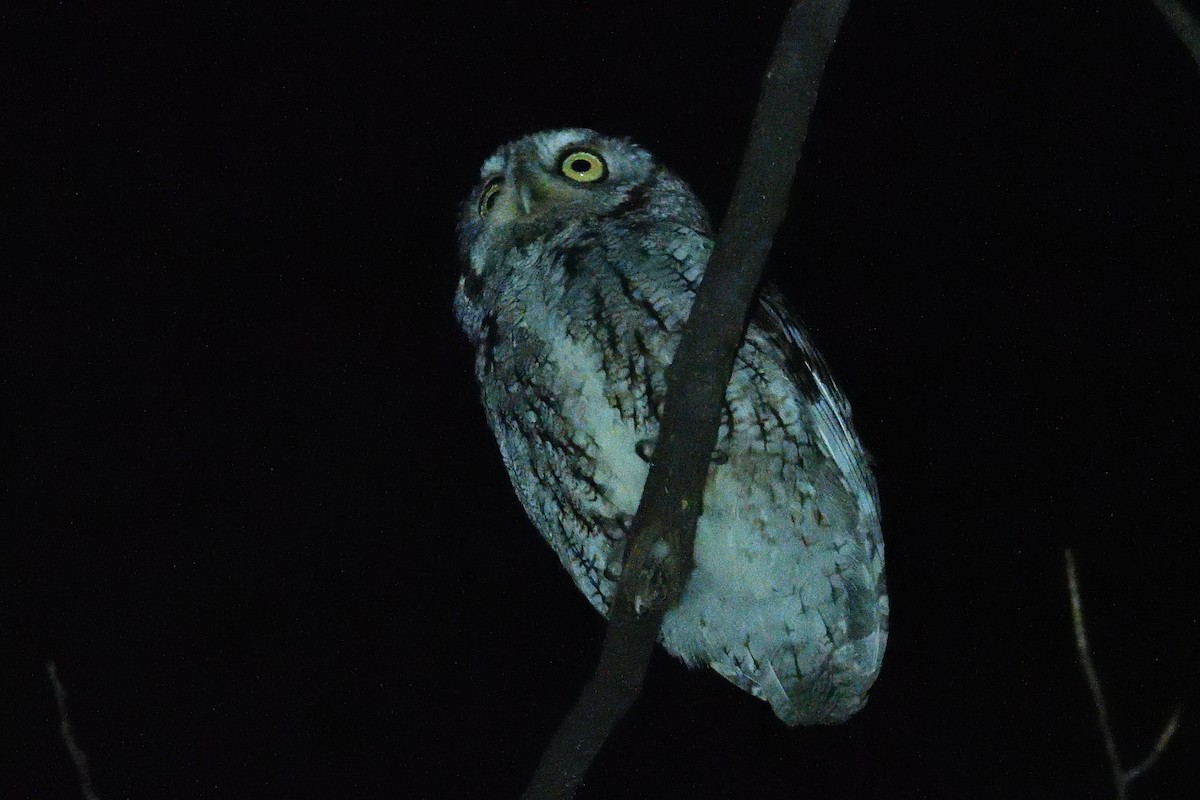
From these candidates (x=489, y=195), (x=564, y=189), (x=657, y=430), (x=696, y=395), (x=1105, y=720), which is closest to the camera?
(x=1105, y=720)

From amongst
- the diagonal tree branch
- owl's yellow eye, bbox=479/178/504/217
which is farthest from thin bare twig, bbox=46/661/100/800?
owl's yellow eye, bbox=479/178/504/217

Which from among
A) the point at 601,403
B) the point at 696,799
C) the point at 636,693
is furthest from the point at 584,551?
the point at 696,799

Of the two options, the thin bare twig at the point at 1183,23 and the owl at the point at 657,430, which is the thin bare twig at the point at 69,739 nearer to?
the owl at the point at 657,430

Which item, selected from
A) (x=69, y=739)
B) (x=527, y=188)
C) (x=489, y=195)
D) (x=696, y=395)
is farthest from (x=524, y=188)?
(x=69, y=739)

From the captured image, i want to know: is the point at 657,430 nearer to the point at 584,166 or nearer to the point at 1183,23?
the point at 584,166

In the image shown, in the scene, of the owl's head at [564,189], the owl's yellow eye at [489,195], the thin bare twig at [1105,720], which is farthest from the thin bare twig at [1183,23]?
the owl's yellow eye at [489,195]

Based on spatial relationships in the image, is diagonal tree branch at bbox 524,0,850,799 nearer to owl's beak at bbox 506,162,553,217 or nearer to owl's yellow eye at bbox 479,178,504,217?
owl's beak at bbox 506,162,553,217

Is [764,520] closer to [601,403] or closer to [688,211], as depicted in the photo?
[601,403]
